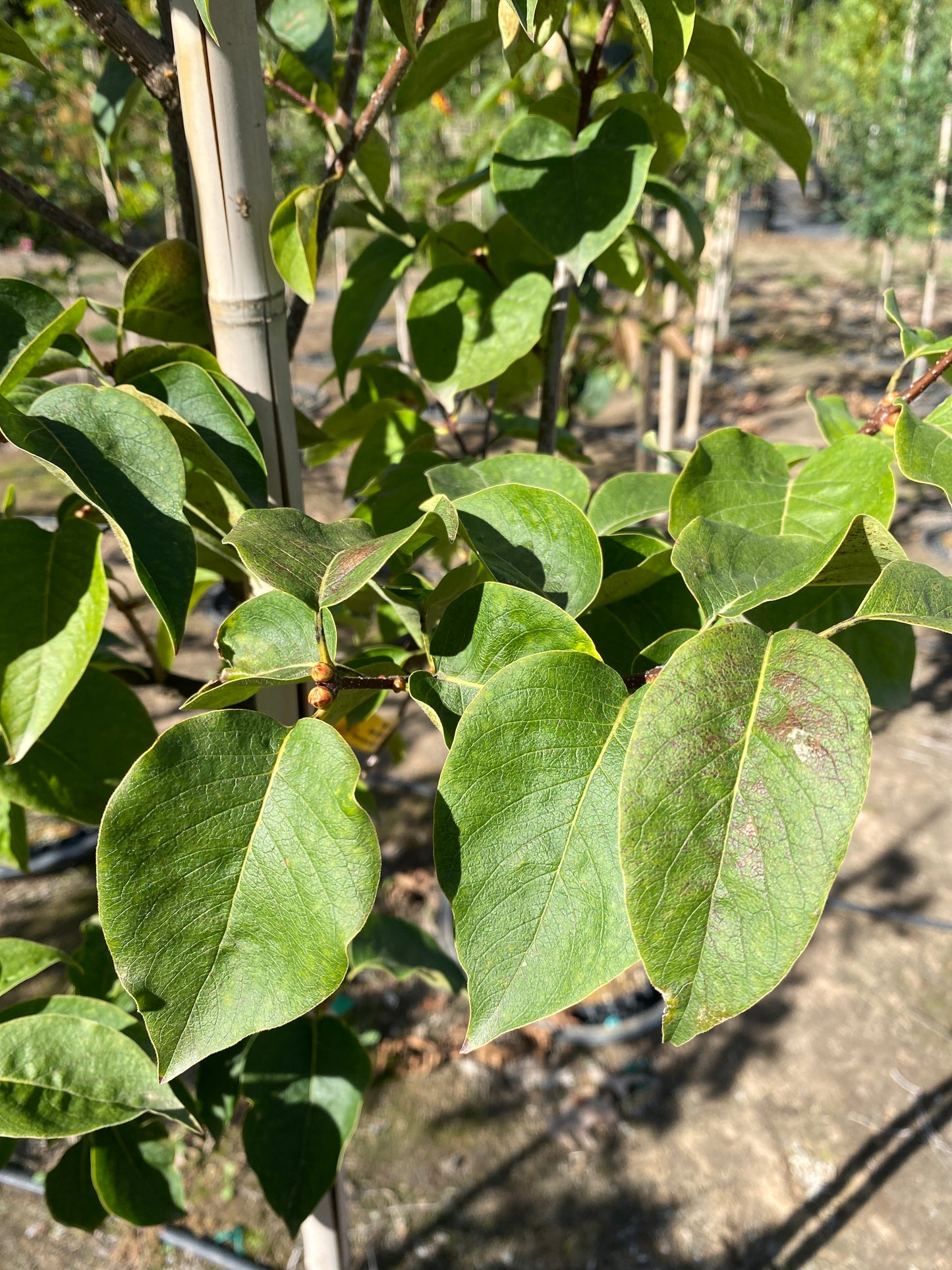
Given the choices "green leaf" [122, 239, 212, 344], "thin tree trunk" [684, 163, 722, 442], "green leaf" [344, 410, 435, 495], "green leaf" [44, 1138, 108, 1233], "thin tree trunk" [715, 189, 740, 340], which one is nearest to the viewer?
"green leaf" [122, 239, 212, 344]

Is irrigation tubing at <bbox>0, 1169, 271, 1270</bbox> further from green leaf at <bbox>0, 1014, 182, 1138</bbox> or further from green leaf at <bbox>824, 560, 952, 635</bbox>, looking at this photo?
green leaf at <bbox>824, 560, 952, 635</bbox>

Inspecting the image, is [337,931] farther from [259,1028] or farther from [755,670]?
[755,670]

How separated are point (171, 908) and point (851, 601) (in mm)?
418

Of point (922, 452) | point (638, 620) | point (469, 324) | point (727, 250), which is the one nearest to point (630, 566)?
point (638, 620)

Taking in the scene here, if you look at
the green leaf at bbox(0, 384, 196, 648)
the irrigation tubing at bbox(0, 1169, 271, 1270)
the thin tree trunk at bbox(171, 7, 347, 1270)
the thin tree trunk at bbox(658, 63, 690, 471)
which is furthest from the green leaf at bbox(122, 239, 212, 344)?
the thin tree trunk at bbox(658, 63, 690, 471)

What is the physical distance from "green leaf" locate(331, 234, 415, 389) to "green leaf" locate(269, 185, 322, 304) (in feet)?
0.58

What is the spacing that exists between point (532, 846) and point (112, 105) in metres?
0.65

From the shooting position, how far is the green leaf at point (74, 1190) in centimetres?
64

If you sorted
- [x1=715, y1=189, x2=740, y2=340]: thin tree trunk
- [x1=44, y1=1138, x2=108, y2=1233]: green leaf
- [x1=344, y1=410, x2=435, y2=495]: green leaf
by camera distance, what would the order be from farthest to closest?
[x1=715, y1=189, x2=740, y2=340]: thin tree trunk < [x1=344, y1=410, x2=435, y2=495]: green leaf < [x1=44, y1=1138, x2=108, y2=1233]: green leaf

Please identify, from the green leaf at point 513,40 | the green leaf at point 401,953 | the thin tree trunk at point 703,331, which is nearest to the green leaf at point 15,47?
the green leaf at point 513,40

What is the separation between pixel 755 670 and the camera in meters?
0.35

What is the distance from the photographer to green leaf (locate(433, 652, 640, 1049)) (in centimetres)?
34

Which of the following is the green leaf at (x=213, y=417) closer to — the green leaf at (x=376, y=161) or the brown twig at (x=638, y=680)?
the brown twig at (x=638, y=680)

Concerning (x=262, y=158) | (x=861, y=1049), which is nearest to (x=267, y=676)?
(x=262, y=158)
